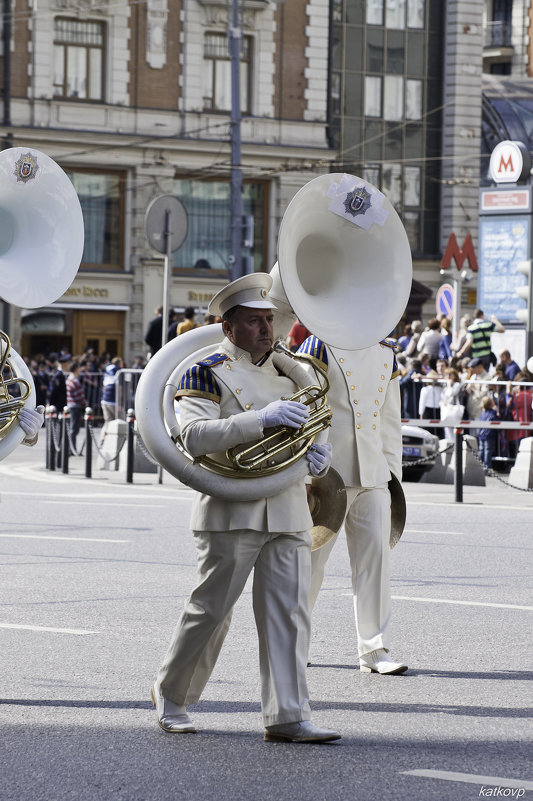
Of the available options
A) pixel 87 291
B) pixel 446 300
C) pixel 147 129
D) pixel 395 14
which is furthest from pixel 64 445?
pixel 395 14

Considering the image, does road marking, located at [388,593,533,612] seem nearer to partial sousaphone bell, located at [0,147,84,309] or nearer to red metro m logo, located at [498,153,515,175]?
partial sousaphone bell, located at [0,147,84,309]

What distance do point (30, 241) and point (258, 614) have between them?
2308 millimetres

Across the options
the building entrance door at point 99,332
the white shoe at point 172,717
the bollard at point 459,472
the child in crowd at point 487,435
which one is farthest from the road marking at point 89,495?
the building entrance door at point 99,332

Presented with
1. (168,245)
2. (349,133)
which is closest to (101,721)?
(168,245)

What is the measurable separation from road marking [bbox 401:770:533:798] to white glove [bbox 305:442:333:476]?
124cm

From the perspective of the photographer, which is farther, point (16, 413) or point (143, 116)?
point (143, 116)

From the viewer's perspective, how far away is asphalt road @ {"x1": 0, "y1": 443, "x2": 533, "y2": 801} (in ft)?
18.1

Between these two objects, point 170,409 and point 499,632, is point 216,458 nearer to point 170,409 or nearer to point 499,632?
point 170,409

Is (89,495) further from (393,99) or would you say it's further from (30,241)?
(393,99)

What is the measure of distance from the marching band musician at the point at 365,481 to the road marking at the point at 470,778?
5.93ft

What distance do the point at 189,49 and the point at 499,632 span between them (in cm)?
3660

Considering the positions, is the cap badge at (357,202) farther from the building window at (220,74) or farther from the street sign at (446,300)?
the building window at (220,74)

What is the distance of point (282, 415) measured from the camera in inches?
236

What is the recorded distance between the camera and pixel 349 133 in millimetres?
50250
